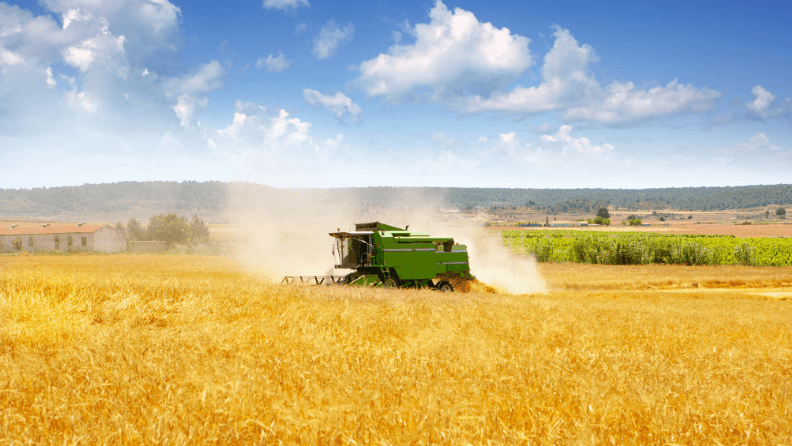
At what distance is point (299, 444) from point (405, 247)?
14851mm

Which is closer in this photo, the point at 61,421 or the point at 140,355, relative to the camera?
the point at 61,421

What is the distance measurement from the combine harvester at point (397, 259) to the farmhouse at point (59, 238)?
73.1m

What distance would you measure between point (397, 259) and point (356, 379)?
43.6 ft

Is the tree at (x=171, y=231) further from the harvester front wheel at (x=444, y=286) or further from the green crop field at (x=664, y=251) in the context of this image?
the harvester front wheel at (x=444, y=286)

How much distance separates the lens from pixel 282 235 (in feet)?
149

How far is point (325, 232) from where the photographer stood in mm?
38406

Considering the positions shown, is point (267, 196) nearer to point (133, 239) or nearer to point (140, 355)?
point (133, 239)

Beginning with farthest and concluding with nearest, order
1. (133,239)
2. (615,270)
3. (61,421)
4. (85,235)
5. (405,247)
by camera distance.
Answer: (133,239) → (85,235) → (615,270) → (405,247) → (61,421)

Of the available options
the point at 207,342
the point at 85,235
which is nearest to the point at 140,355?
the point at 207,342

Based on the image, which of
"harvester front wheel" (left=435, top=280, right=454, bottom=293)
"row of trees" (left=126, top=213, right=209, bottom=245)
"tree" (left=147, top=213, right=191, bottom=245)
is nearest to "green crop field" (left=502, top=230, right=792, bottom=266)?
"harvester front wheel" (left=435, top=280, right=454, bottom=293)

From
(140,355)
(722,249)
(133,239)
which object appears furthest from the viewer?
(133,239)

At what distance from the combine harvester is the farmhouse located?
73.1 metres

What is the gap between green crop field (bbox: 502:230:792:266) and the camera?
37406mm

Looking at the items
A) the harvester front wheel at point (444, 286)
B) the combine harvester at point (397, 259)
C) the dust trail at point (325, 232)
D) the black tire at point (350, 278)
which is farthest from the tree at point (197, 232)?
the harvester front wheel at point (444, 286)
